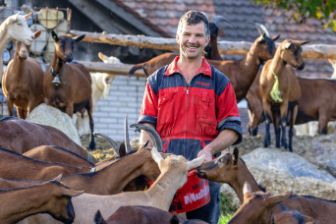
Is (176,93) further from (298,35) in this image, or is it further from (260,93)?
(298,35)

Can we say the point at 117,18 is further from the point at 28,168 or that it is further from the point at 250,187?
the point at 250,187

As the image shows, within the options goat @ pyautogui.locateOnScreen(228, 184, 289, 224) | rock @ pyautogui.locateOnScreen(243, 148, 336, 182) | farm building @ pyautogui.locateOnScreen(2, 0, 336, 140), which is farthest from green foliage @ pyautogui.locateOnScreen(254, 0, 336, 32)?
goat @ pyautogui.locateOnScreen(228, 184, 289, 224)

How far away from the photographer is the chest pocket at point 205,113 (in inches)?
447

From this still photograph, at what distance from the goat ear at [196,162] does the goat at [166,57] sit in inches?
423

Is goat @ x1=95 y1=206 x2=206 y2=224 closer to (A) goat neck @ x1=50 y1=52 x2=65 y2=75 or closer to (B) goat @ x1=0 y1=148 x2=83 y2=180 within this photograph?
(B) goat @ x1=0 y1=148 x2=83 y2=180

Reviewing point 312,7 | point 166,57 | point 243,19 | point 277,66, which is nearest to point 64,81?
point 166,57

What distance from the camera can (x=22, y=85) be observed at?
2169cm

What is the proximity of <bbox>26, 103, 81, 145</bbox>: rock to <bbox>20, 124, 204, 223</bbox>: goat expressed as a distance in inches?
354

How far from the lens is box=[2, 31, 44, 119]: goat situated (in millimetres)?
21656

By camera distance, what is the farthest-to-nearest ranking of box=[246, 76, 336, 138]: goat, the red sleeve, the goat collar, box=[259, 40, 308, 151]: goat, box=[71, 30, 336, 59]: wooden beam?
box=[71, 30, 336, 59]: wooden beam, box=[246, 76, 336, 138]: goat, the goat collar, box=[259, 40, 308, 151]: goat, the red sleeve

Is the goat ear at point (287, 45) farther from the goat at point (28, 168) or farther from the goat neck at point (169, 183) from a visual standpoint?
the goat neck at point (169, 183)

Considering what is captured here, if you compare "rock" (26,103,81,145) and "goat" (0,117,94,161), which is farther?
"rock" (26,103,81,145)

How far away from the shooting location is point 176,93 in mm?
11359

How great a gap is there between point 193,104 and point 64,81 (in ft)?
36.8
